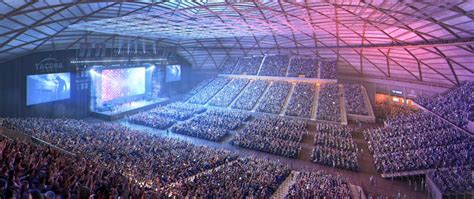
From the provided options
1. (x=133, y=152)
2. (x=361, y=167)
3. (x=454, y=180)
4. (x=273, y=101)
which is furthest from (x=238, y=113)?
(x=454, y=180)

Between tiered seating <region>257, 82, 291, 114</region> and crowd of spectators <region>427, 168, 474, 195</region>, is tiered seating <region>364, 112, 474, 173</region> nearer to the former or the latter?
crowd of spectators <region>427, 168, 474, 195</region>

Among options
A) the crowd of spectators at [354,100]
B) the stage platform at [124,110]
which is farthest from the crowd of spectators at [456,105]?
the stage platform at [124,110]

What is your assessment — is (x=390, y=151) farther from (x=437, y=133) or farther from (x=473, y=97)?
(x=473, y=97)

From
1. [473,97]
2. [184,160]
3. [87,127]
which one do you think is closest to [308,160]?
[184,160]

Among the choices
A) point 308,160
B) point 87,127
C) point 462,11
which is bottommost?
point 308,160

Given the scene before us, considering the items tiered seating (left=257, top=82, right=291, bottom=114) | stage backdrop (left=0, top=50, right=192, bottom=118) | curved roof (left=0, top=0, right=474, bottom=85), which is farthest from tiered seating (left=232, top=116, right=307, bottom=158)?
stage backdrop (left=0, top=50, right=192, bottom=118)

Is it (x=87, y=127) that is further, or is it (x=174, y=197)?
(x=87, y=127)
